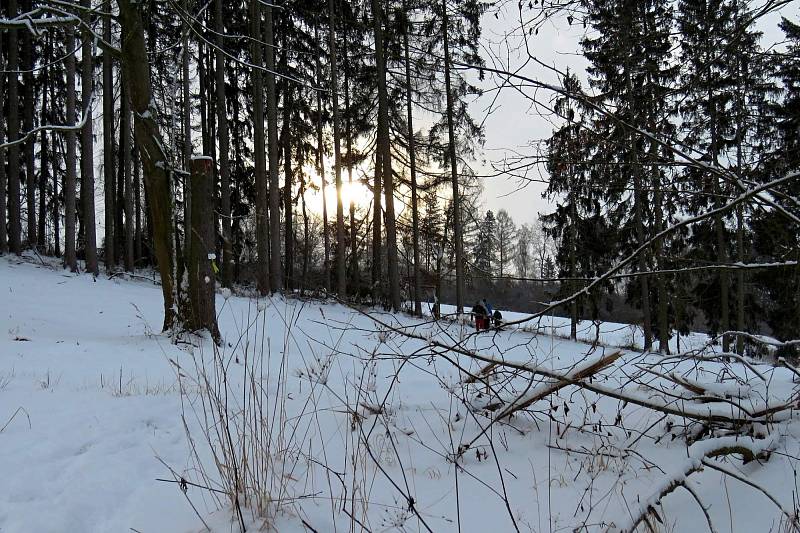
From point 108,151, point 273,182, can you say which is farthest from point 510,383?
point 108,151

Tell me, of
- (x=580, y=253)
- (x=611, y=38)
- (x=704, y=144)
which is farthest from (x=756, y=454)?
A: (x=580, y=253)

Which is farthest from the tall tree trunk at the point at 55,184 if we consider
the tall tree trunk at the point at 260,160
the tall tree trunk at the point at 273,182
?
the tall tree trunk at the point at 273,182

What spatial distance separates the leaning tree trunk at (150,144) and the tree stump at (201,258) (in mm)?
278

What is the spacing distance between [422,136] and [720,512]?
54.5 ft

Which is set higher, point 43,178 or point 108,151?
point 108,151

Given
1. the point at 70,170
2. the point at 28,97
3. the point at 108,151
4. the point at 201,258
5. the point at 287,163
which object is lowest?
the point at 201,258

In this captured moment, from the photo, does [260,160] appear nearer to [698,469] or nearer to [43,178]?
[43,178]

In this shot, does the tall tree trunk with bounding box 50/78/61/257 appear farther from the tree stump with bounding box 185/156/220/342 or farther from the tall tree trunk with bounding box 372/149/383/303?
the tree stump with bounding box 185/156/220/342

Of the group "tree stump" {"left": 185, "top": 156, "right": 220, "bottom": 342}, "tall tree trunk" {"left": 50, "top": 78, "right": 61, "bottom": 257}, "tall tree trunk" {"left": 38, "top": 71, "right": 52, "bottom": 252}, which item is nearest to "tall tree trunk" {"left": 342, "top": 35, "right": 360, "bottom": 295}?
"tree stump" {"left": 185, "top": 156, "right": 220, "bottom": 342}

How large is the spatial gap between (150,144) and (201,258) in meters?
1.68

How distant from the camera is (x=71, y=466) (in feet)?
6.89

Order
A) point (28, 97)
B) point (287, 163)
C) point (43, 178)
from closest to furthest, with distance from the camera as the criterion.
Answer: point (28, 97), point (287, 163), point (43, 178)

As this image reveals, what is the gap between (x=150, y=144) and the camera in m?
6.15

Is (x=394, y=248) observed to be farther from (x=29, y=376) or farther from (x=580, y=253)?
(x=29, y=376)
